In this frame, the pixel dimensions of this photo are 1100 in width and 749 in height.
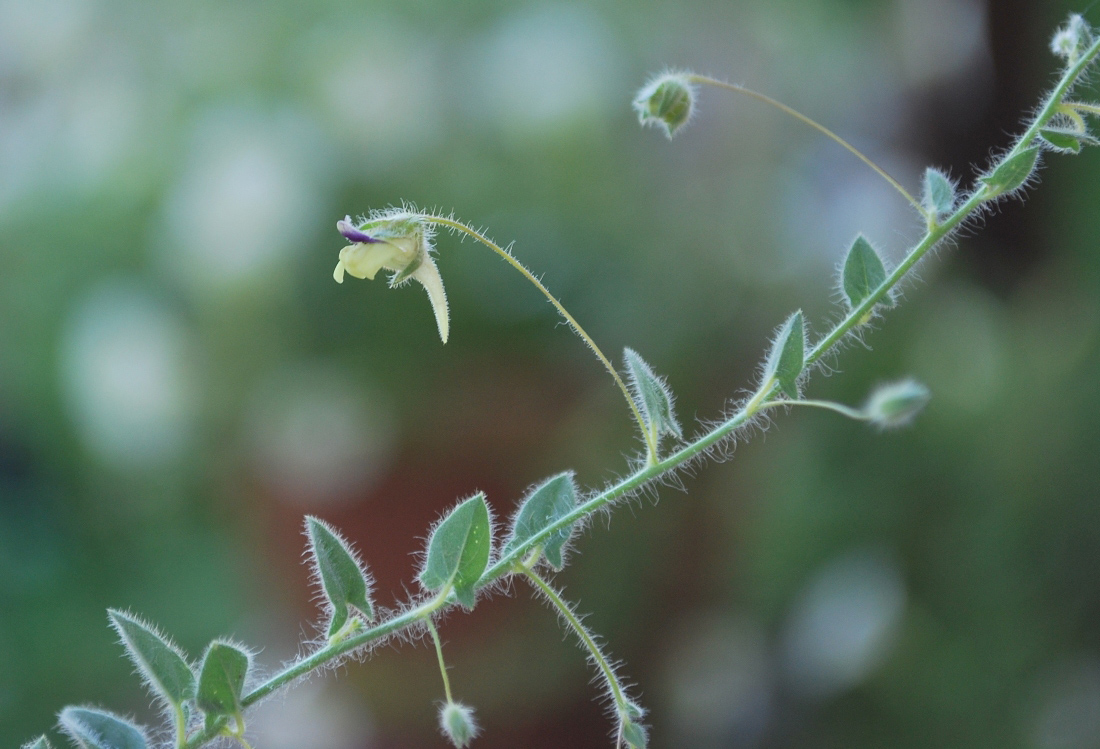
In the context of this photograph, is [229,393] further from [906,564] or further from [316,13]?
[906,564]

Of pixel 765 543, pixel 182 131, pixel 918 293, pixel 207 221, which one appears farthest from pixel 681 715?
pixel 182 131

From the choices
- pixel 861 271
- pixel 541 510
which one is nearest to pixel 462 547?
pixel 541 510

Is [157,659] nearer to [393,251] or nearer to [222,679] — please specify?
[222,679]

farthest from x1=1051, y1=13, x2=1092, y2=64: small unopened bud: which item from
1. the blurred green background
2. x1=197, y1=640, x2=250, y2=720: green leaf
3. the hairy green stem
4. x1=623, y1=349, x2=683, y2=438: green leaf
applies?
the blurred green background

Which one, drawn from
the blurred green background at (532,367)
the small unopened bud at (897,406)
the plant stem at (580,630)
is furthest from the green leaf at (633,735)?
the blurred green background at (532,367)

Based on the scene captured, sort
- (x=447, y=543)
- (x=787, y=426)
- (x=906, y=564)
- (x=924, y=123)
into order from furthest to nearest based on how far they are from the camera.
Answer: (x=924, y=123)
(x=787, y=426)
(x=906, y=564)
(x=447, y=543)

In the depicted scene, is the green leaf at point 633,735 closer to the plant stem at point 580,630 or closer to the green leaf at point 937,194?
the plant stem at point 580,630
